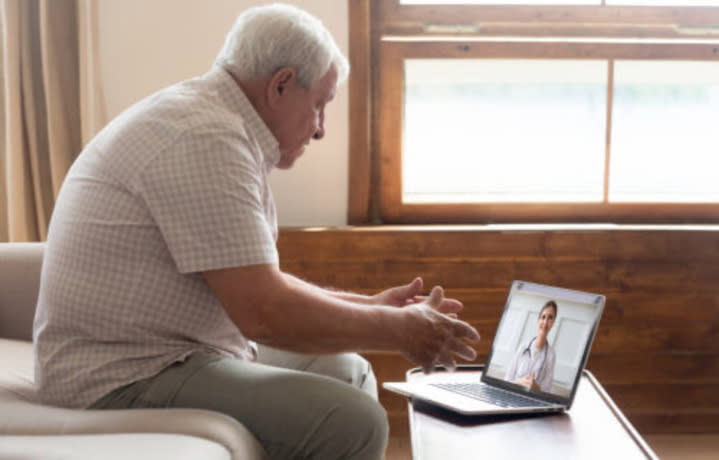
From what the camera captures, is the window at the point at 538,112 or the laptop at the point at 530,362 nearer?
the laptop at the point at 530,362

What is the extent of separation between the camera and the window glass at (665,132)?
2418mm

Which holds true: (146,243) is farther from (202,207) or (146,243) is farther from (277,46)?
(277,46)

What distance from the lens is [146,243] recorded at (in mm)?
1213

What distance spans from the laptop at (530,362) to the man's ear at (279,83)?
0.59 metres

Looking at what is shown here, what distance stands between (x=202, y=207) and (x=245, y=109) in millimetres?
248

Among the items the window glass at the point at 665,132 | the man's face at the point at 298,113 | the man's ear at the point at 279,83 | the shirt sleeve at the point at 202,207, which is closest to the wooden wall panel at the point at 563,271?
the window glass at the point at 665,132

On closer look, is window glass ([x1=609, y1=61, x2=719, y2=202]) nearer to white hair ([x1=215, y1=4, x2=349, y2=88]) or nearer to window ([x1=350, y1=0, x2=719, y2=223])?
window ([x1=350, y1=0, x2=719, y2=223])

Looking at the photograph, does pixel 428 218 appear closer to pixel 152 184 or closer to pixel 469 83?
pixel 469 83

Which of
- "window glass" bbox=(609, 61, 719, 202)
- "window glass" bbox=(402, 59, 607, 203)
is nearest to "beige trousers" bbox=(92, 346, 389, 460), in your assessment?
"window glass" bbox=(402, 59, 607, 203)

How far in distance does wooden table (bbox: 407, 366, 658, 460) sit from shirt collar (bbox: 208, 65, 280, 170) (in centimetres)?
54

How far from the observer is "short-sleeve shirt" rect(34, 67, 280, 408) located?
3.83 feet

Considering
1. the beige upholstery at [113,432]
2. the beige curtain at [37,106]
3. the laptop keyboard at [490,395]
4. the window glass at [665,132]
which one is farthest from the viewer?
the window glass at [665,132]

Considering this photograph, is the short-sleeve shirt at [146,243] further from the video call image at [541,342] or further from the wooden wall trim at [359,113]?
the wooden wall trim at [359,113]

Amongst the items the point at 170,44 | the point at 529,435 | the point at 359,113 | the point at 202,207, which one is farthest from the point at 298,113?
the point at 170,44
